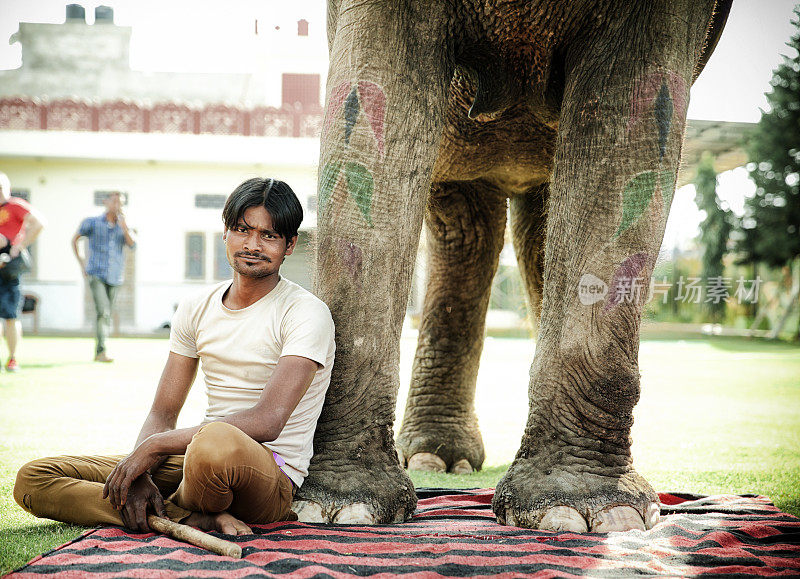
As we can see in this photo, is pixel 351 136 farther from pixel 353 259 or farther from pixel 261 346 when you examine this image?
pixel 261 346

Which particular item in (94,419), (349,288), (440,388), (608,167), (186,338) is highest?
(608,167)

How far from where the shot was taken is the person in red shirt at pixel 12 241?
6164 millimetres

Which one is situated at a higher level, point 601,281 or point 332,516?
point 601,281

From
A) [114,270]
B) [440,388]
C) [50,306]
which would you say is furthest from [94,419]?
[50,306]

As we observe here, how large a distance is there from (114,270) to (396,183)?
614cm

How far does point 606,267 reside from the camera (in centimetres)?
206

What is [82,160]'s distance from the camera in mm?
17000

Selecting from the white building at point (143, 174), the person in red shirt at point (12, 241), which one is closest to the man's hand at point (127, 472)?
the person in red shirt at point (12, 241)

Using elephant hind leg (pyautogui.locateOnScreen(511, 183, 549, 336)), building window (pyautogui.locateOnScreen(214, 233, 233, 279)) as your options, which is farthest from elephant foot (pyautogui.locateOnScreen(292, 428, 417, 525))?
building window (pyautogui.locateOnScreen(214, 233, 233, 279))

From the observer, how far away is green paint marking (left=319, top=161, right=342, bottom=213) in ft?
6.79

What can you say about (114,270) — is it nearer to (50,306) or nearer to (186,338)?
(186,338)

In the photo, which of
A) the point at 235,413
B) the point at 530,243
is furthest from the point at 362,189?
the point at 530,243

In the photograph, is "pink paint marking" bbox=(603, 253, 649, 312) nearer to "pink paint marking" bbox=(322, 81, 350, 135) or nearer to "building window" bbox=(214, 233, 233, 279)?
"pink paint marking" bbox=(322, 81, 350, 135)

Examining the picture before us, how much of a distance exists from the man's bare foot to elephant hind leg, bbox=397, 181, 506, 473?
1430 millimetres
